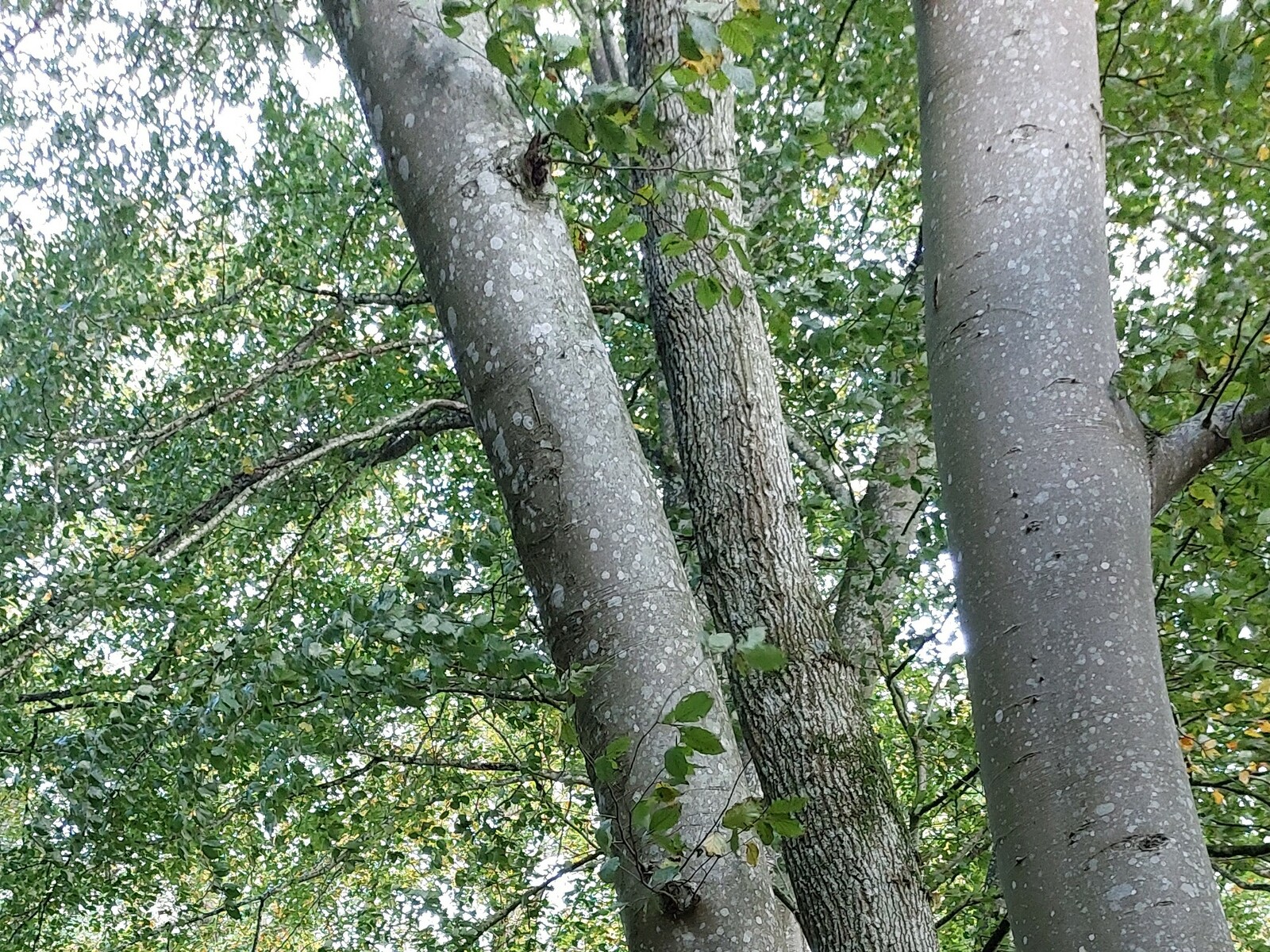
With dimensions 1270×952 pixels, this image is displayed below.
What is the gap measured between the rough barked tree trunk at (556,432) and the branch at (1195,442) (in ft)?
2.26

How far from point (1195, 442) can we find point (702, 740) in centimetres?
76

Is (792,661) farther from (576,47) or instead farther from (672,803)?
(576,47)

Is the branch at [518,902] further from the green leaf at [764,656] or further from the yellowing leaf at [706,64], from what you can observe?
the yellowing leaf at [706,64]

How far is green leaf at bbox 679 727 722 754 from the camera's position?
130 cm

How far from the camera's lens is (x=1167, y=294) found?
4477 millimetres

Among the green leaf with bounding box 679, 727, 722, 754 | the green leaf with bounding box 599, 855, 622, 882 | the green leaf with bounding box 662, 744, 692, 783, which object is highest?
the green leaf with bounding box 679, 727, 722, 754

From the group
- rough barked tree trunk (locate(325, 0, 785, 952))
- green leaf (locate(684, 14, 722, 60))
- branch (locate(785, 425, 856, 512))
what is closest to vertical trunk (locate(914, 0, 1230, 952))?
green leaf (locate(684, 14, 722, 60))

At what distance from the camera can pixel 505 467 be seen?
1726mm

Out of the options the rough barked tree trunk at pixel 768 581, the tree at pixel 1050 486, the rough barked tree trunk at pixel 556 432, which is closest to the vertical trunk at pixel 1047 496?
the tree at pixel 1050 486

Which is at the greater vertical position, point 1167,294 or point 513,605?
point 1167,294

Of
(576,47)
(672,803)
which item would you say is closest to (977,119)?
(576,47)

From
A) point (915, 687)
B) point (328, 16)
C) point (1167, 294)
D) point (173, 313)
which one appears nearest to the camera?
point (328, 16)

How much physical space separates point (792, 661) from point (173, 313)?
364 centimetres

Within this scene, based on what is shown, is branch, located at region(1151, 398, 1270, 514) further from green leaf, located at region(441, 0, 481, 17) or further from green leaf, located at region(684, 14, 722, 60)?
green leaf, located at region(441, 0, 481, 17)
